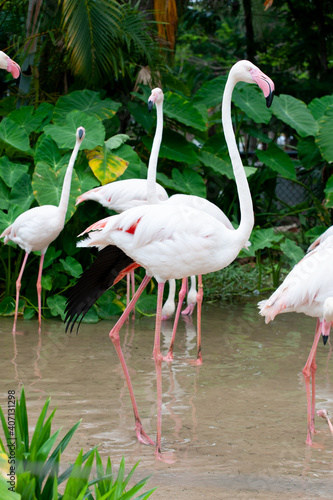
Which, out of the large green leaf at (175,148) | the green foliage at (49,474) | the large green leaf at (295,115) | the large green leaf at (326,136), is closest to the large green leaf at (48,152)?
the large green leaf at (175,148)

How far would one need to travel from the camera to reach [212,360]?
16.5ft

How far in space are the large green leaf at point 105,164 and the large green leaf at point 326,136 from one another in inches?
104

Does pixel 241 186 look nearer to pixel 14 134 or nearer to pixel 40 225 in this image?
pixel 40 225

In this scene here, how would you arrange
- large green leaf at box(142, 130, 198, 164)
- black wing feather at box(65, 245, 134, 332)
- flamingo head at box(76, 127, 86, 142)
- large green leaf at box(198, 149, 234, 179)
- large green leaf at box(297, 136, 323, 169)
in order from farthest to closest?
1. large green leaf at box(297, 136, 323, 169)
2. large green leaf at box(198, 149, 234, 179)
3. large green leaf at box(142, 130, 198, 164)
4. flamingo head at box(76, 127, 86, 142)
5. black wing feather at box(65, 245, 134, 332)

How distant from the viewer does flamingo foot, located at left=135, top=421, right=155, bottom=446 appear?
341 cm

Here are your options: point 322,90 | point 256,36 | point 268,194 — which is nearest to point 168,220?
point 268,194

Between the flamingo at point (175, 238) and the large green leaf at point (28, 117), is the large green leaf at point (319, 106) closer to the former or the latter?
the large green leaf at point (28, 117)

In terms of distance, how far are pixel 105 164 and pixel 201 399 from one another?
3278mm

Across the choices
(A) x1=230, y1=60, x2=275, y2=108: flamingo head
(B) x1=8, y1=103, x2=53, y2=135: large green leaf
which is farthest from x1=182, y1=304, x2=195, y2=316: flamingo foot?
(A) x1=230, y1=60, x2=275, y2=108: flamingo head

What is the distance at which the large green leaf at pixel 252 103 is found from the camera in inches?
316

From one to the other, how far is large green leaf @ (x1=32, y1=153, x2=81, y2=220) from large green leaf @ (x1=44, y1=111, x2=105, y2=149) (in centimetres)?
28

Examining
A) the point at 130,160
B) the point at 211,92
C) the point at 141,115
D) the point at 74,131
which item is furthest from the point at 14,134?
the point at 211,92

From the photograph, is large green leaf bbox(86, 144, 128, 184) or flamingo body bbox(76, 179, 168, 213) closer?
flamingo body bbox(76, 179, 168, 213)

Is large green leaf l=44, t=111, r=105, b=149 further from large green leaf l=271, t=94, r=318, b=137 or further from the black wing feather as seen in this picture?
the black wing feather
